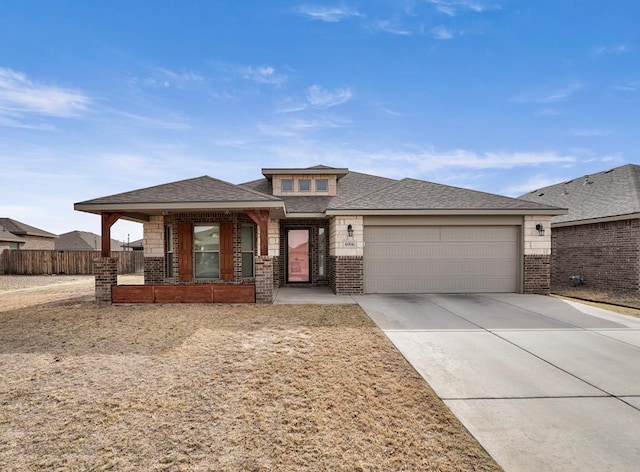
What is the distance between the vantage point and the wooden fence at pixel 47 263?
21297mm

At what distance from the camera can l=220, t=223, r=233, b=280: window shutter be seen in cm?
1138

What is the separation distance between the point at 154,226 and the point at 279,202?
5601mm

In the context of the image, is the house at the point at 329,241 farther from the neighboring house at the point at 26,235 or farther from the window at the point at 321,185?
the neighboring house at the point at 26,235

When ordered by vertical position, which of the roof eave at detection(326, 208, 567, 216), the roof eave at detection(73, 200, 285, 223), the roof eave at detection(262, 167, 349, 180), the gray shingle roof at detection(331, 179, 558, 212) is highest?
the roof eave at detection(262, 167, 349, 180)

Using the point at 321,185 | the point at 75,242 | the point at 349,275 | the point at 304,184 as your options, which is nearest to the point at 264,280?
the point at 349,275

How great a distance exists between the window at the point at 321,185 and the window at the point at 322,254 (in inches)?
80.7

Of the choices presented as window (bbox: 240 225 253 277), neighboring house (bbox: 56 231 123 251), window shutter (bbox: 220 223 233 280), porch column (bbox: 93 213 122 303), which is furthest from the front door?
neighboring house (bbox: 56 231 123 251)

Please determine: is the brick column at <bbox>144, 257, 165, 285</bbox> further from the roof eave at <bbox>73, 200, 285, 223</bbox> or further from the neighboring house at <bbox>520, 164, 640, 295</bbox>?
the neighboring house at <bbox>520, 164, 640, 295</bbox>

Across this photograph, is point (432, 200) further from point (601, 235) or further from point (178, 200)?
point (178, 200)

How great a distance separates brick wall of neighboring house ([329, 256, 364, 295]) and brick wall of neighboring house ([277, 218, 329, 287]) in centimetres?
197

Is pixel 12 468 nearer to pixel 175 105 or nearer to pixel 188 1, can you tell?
pixel 188 1

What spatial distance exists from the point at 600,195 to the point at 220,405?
17.2 m

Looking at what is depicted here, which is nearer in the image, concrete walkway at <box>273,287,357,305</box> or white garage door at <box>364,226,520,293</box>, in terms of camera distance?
concrete walkway at <box>273,287,357,305</box>

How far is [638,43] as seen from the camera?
39.4ft
